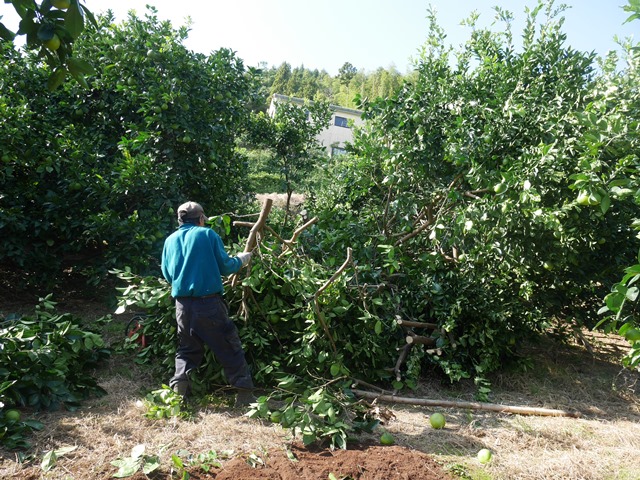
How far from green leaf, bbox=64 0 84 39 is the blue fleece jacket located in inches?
82.0

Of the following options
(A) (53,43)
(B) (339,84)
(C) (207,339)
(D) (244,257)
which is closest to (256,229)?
(D) (244,257)

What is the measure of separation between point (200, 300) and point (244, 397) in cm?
85

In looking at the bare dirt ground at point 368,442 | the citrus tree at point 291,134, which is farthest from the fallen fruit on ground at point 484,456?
the citrus tree at point 291,134

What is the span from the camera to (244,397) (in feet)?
13.1

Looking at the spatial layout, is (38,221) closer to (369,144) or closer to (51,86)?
(369,144)

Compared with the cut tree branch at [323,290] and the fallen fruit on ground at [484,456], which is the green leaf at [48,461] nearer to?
the cut tree branch at [323,290]

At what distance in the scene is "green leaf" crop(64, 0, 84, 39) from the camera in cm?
182

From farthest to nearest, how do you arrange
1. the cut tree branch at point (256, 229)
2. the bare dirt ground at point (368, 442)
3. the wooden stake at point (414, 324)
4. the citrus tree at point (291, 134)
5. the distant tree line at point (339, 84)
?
the distant tree line at point (339, 84) < the citrus tree at point (291, 134) < the wooden stake at point (414, 324) < the cut tree branch at point (256, 229) < the bare dirt ground at point (368, 442)

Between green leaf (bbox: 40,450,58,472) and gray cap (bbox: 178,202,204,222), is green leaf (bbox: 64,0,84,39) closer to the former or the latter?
gray cap (bbox: 178,202,204,222)

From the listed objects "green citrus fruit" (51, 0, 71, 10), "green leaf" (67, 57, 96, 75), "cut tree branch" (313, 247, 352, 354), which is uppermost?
"green citrus fruit" (51, 0, 71, 10)

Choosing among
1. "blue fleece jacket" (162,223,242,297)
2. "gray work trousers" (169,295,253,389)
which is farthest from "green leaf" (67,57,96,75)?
"gray work trousers" (169,295,253,389)

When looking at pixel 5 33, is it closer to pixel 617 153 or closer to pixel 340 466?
pixel 340 466

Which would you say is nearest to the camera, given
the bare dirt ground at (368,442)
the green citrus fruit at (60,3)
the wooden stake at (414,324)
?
the green citrus fruit at (60,3)

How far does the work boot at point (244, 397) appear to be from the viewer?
398 centimetres
